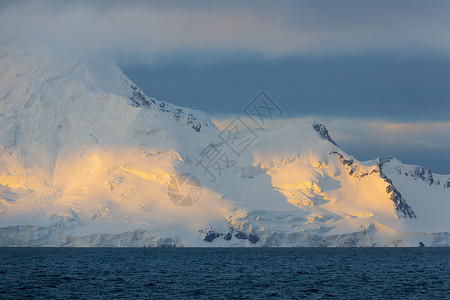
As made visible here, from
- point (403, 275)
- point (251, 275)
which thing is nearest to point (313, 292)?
point (251, 275)

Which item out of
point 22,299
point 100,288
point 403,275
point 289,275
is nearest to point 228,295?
point 100,288

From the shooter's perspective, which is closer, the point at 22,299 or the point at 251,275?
the point at 22,299

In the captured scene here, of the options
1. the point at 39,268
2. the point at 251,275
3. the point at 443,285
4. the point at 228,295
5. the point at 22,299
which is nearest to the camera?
the point at 22,299

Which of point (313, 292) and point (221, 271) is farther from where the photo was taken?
point (221, 271)

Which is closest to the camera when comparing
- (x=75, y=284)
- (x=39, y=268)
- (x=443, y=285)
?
(x=75, y=284)

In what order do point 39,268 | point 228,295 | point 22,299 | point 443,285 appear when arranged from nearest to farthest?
point 22,299 → point 228,295 → point 443,285 → point 39,268

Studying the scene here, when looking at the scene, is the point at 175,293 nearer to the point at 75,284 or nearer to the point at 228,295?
the point at 228,295

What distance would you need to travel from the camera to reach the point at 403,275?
153375 mm

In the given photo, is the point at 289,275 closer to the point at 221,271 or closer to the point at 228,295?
the point at 221,271

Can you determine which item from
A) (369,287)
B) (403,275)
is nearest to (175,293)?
(369,287)

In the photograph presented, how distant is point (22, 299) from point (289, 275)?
63607 millimetres

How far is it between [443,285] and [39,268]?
275 ft

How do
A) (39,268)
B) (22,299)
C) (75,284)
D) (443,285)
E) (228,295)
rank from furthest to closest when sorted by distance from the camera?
(39,268)
(443,285)
(75,284)
(228,295)
(22,299)

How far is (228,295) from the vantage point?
366 feet
